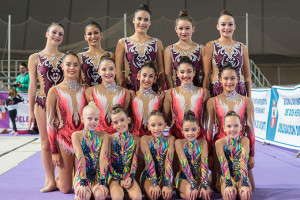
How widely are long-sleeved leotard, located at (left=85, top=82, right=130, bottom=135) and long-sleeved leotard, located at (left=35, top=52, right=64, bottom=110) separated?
1.43 ft

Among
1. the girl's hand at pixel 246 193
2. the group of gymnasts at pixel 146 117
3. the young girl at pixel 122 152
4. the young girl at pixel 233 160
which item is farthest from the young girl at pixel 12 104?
the girl's hand at pixel 246 193

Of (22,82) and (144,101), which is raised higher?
(22,82)

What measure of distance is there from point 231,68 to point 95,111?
1205 mm

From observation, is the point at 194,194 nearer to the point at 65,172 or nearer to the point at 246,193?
the point at 246,193

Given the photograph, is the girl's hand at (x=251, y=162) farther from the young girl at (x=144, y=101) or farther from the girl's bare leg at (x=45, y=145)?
the girl's bare leg at (x=45, y=145)

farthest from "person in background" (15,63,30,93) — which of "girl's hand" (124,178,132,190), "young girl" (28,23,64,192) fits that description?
"girl's hand" (124,178,132,190)

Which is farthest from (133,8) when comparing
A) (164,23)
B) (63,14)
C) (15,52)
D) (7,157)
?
(7,157)

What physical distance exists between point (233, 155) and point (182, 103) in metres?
0.61

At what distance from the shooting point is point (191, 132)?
2686mm

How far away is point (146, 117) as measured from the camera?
2904 millimetres

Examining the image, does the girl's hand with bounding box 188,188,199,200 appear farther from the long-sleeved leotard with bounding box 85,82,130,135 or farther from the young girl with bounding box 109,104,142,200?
the long-sleeved leotard with bounding box 85,82,130,135

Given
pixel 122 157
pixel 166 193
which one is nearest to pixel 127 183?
pixel 122 157

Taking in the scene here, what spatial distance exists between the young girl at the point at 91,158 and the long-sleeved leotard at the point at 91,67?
1.91 feet

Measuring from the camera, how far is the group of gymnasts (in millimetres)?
2639
